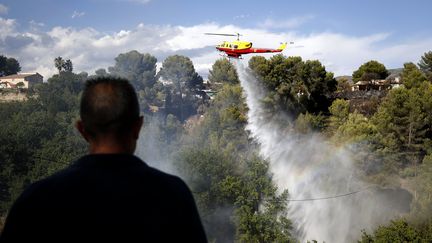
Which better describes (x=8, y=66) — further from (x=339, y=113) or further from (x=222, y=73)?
(x=339, y=113)

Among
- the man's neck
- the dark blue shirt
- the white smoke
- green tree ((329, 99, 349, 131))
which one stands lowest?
the white smoke

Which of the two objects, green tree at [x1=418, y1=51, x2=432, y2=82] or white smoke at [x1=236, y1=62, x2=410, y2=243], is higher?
green tree at [x1=418, y1=51, x2=432, y2=82]

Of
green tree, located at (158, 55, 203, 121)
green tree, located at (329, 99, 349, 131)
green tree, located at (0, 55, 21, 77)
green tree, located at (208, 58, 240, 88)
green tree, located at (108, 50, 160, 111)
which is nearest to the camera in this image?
green tree, located at (329, 99, 349, 131)

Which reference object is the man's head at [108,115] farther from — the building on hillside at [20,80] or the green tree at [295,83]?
the building on hillside at [20,80]

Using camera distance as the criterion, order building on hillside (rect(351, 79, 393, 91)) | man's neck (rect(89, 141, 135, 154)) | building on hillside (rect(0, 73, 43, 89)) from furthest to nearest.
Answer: building on hillside (rect(0, 73, 43, 89))
building on hillside (rect(351, 79, 393, 91))
man's neck (rect(89, 141, 135, 154))

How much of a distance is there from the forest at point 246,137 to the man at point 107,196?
25.1 m

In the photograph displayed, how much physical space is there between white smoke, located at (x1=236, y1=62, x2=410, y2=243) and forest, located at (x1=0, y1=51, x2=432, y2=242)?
2.48 ft

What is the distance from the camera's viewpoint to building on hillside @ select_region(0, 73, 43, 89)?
74406 mm

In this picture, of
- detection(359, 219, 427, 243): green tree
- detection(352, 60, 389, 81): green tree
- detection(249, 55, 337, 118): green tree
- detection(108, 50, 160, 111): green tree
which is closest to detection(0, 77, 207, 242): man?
detection(359, 219, 427, 243): green tree

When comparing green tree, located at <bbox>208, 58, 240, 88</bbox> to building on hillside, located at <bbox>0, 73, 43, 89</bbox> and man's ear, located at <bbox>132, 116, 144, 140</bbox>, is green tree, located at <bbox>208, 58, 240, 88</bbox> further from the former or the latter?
man's ear, located at <bbox>132, 116, 144, 140</bbox>

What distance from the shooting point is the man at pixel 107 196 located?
1.58 m

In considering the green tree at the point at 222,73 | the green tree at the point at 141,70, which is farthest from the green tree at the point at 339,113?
the green tree at the point at 141,70

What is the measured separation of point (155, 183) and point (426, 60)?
227ft

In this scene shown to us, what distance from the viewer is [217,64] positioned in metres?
61.8
